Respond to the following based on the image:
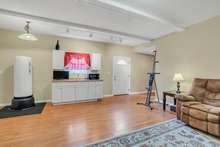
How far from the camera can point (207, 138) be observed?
261 cm

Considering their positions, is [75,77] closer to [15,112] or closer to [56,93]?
[56,93]

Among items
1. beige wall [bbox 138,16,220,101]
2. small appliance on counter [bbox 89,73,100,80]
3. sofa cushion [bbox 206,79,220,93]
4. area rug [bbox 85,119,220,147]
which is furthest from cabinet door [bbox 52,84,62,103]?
sofa cushion [bbox 206,79,220,93]

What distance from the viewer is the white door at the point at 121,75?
22.9 feet

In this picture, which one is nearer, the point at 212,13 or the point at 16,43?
the point at 212,13

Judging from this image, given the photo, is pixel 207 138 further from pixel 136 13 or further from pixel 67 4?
pixel 67 4

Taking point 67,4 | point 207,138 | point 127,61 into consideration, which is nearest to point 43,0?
point 67,4

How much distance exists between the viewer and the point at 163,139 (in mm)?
2543

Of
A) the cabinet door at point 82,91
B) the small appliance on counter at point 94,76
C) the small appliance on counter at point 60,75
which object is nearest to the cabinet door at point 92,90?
the cabinet door at point 82,91

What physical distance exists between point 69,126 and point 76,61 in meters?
3.23

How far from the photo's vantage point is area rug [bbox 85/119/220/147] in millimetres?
2348

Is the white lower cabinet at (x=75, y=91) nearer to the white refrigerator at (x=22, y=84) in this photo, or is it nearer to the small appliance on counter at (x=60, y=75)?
the small appliance on counter at (x=60, y=75)

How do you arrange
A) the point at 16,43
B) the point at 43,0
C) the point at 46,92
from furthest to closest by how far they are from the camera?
the point at 46,92 < the point at 16,43 < the point at 43,0

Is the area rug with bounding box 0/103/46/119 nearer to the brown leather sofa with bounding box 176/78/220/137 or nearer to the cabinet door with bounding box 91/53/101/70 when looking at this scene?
the cabinet door with bounding box 91/53/101/70

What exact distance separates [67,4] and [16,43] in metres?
2.89
